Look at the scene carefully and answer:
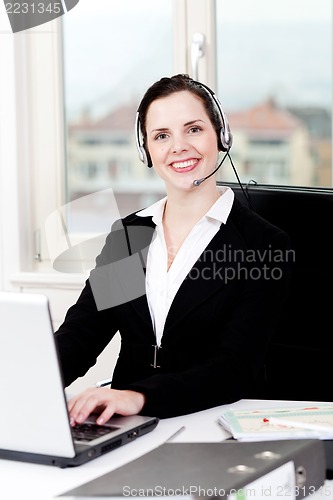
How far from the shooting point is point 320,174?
3207mm

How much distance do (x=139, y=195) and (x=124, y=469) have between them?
1856mm

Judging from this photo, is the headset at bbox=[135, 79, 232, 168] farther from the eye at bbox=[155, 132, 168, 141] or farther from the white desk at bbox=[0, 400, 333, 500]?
the white desk at bbox=[0, 400, 333, 500]

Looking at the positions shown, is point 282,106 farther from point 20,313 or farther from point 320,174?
point 20,313

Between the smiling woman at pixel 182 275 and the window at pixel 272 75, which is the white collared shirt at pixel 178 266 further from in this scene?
the window at pixel 272 75

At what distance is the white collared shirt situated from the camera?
199 centimetres

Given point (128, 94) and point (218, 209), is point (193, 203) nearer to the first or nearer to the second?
point (218, 209)

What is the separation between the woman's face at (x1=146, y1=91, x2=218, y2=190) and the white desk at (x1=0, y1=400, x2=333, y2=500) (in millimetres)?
648

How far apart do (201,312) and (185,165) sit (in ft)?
1.09

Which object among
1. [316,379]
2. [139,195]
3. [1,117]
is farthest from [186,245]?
[1,117]

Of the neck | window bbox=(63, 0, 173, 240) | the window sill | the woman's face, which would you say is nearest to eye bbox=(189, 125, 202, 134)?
the woman's face

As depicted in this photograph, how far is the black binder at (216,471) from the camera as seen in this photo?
3.75ft

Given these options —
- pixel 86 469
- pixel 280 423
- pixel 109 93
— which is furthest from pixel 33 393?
pixel 109 93

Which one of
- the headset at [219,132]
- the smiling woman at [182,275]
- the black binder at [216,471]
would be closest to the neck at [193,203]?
the smiling woman at [182,275]

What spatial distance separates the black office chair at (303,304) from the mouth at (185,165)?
21 cm
